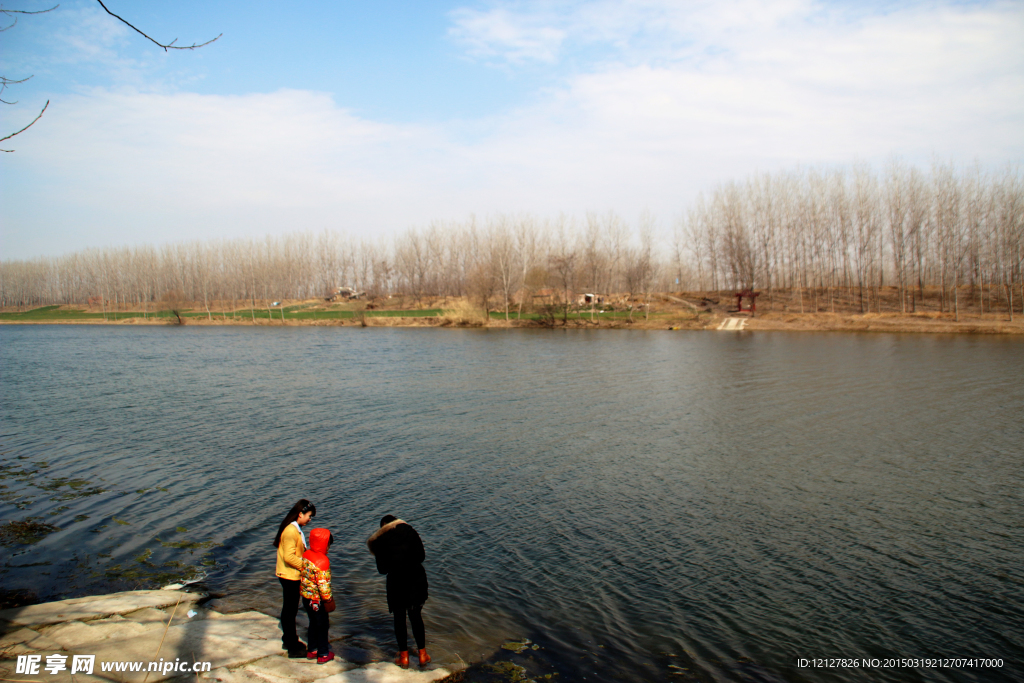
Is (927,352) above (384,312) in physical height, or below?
below

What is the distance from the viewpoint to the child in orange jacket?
23.0 ft

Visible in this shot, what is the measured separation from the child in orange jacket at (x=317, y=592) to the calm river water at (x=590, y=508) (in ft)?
1.98

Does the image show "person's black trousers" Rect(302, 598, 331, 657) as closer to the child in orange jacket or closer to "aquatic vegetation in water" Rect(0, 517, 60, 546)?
the child in orange jacket

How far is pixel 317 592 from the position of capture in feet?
22.9

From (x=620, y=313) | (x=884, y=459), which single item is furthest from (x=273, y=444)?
(x=620, y=313)

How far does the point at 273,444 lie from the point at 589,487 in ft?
34.8

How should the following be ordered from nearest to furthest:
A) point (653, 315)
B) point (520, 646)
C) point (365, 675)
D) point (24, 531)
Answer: point (365, 675) → point (520, 646) → point (24, 531) → point (653, 315)

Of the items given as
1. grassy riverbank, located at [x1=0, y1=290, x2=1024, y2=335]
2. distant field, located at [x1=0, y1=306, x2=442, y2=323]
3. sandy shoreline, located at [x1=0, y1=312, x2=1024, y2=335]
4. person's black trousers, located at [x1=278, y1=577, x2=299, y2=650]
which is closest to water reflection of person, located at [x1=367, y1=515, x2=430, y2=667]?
person's black trousers, located at [x1=278, y1=577, x2=299, y2=650]

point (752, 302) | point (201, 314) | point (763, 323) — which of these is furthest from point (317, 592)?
point (201, 314)

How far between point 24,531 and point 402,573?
9532 mm

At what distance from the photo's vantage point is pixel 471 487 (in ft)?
48.1

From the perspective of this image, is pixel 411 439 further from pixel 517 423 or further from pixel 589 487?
pixel 589 487

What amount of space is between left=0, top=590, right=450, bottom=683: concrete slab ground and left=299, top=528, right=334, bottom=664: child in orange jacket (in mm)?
179

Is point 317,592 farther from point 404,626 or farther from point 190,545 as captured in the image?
point 190,545
